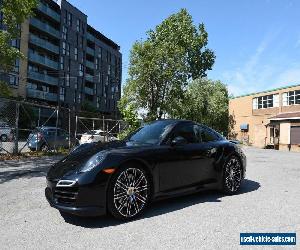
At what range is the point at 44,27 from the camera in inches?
2142

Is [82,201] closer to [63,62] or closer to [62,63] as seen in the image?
[62,63]

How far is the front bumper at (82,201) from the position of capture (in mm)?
4574

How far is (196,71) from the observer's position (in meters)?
44.7

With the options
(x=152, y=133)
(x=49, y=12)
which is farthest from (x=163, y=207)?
(x=49, y=12)

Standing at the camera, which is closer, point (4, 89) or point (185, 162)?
point (185, 162)

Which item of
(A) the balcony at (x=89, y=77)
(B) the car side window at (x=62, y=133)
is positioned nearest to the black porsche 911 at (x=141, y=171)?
(B) the car side window at (x=62, y=133)

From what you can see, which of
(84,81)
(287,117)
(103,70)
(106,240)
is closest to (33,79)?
(84,81)

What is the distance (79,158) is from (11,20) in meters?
13.1

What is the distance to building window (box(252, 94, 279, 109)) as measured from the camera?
45.6m

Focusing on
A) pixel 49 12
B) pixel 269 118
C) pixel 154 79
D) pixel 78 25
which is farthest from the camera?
pixel 78 25

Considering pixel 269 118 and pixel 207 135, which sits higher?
pixel 269 118

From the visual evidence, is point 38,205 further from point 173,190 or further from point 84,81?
point 84,81

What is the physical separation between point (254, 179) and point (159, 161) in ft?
14.9

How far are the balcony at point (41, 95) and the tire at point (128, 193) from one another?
161 ft
